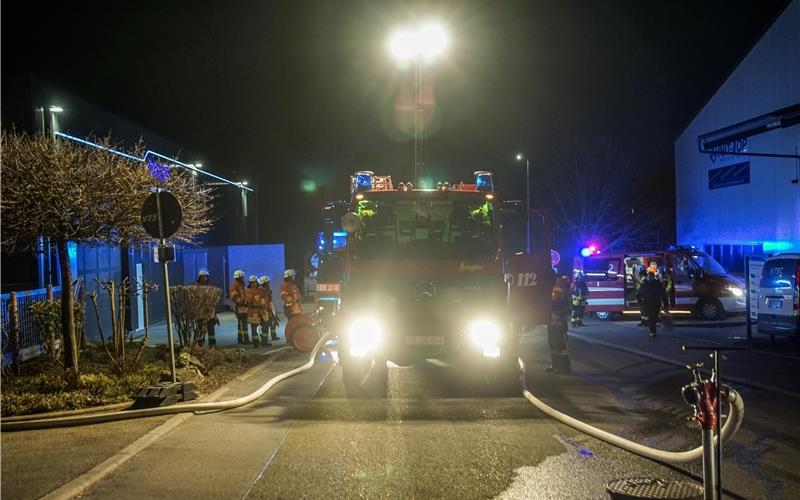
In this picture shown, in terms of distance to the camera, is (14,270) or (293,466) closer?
(293,466)

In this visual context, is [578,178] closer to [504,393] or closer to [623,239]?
[623,239]

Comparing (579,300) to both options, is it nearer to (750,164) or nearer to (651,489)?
(651,489)

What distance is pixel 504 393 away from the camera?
9250 millimetres

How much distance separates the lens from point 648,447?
20.5ft

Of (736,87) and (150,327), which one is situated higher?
(736,87)

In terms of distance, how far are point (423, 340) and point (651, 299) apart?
881 centimetres

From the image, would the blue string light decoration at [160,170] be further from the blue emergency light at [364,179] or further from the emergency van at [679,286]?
the emergency van at [679,286]

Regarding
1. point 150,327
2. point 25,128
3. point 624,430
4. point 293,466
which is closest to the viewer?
point 293,466

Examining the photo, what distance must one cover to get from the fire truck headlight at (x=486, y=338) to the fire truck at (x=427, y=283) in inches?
0.5

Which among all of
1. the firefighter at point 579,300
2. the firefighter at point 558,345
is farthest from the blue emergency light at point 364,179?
the firefighter at point 579,300

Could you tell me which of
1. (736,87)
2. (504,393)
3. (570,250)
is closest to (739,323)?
(504,393)

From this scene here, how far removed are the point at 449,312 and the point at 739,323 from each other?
14083mm

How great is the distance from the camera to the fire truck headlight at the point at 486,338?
9.17 metres

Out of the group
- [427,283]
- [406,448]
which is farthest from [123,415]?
[427,283]
